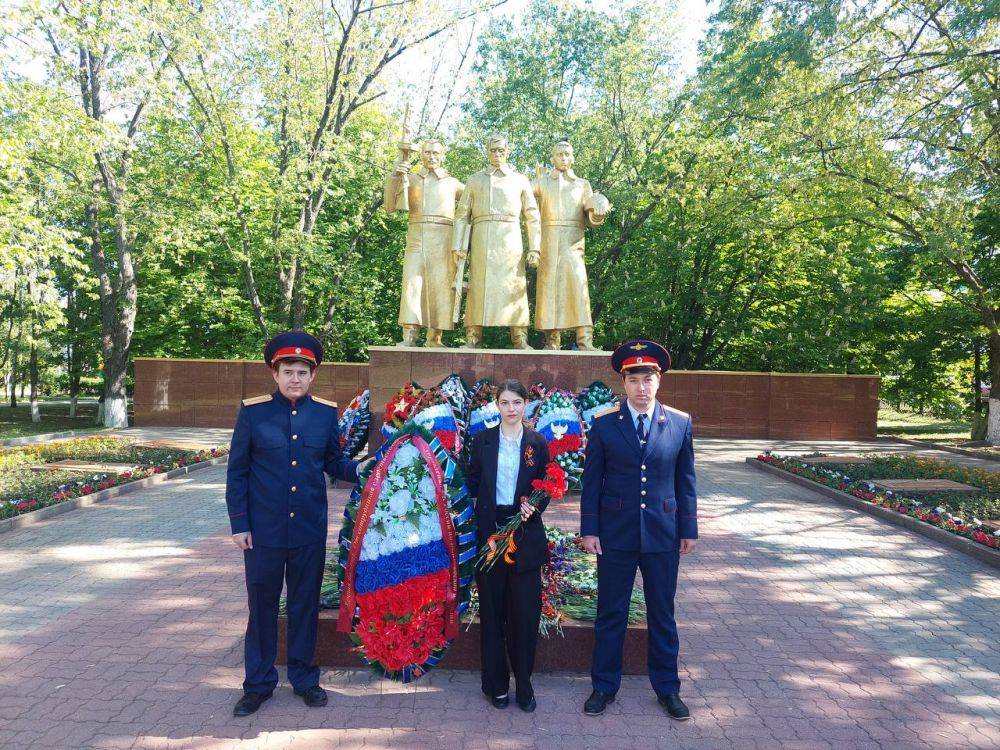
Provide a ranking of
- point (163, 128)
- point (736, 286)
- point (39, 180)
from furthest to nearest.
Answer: point (736, 286) → point (163, 128) → point (39, 180)

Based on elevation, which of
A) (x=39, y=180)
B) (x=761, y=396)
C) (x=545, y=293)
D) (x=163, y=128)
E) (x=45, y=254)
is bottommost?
(x=761, y=396)

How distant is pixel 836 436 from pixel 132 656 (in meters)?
16.7

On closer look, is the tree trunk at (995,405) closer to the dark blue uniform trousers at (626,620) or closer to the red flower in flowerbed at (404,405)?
the red flower in flowerbed at (404,405)

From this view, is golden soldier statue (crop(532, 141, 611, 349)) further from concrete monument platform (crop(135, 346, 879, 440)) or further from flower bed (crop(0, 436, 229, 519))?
concrete monument platform (crop(135, 346, 879, 440))

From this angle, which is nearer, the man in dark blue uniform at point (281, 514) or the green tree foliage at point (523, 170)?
the man in dark blue uniform at point (281, 514)

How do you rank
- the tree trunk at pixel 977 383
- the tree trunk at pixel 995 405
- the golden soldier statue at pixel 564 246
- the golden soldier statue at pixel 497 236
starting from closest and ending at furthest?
the golden soldier statue at pixel 497 236 → the golden soldier statue at pixel 564 246 → the tree trunk at pixel 995 405 → the tree trunk at pixel 977 383

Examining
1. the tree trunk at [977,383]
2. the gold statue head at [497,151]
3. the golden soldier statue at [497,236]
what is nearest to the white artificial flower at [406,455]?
the golden soldier statue at [497,236]

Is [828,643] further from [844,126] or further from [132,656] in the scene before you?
[844,126]

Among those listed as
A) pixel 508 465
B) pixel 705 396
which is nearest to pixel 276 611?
pixel 508 465

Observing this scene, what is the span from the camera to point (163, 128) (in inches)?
692

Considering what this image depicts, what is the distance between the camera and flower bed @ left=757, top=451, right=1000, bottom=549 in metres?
6.84

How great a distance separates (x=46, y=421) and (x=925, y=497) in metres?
23.6

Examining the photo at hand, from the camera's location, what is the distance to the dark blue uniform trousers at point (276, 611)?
3.18 meters

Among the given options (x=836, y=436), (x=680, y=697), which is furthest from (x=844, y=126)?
(x=680, y=697)
